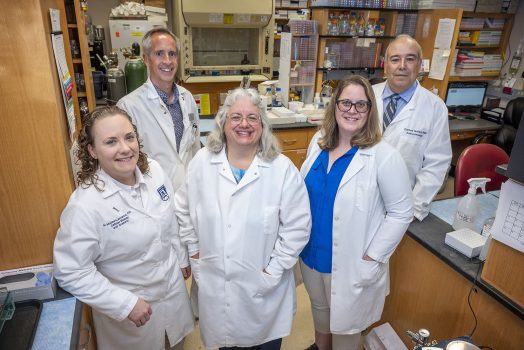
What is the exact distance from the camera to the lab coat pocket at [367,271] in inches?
59.1

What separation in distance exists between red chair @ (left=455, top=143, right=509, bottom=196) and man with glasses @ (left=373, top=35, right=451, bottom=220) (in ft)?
1.34

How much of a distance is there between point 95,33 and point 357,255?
3.89 metres

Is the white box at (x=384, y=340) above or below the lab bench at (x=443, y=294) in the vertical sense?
below

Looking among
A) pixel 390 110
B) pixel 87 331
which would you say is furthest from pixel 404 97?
pixel 87 331

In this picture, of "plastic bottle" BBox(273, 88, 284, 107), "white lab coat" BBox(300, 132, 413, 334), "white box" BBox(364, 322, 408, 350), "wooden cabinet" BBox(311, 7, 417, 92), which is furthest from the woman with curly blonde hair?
"wooden cabinet" BBox(311, 7, 417, 92)

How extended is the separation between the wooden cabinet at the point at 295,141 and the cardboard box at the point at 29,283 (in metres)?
2.50

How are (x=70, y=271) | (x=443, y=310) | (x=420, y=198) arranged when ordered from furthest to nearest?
1. (x=420, y=198)
2. (x=443, y=310)
3. (x=70, y=271)

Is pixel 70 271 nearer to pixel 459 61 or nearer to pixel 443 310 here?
pixel 443 310

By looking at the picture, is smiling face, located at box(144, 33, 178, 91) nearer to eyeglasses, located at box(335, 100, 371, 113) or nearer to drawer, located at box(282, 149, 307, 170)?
eyeglasses, located at box(335, 100, 371, 113)

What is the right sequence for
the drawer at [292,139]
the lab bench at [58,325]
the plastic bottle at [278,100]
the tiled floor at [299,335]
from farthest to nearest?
the plastic bottle at [278,100] < the drawer at [292,139] < the tiled floor at [299,335] < the lab bench at [58,325]

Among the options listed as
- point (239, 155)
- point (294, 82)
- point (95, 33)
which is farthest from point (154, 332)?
point (95, 33)

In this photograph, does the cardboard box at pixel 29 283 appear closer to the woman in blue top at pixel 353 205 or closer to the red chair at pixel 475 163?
the woman in blue top at pixel 353 205

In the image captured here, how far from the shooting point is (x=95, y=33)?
4.04 metres

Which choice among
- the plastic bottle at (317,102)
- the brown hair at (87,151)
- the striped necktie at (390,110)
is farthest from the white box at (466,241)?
the plastic bottle at (317,102)
